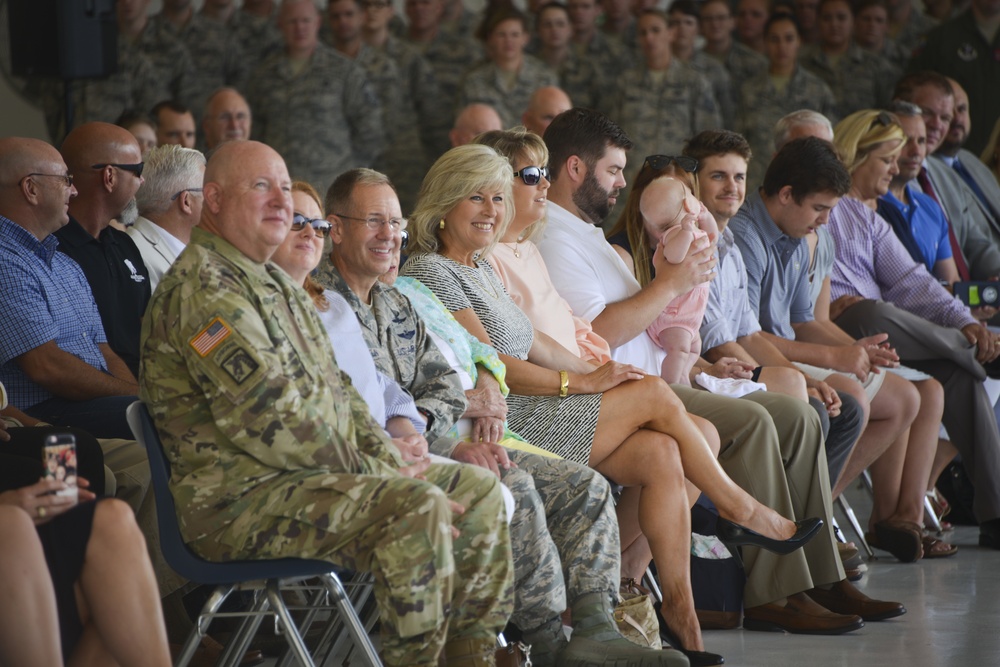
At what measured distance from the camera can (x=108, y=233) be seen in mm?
4016

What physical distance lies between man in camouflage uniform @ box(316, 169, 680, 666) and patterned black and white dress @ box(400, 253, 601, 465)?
23 centimetres

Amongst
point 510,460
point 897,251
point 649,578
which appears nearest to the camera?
point 510,460

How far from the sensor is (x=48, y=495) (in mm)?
2420

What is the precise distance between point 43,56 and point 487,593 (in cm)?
414

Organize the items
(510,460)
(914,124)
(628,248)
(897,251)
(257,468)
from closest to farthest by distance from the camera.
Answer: (257,468)
(510,460)
(628,248)
(897,251)
(914,124)

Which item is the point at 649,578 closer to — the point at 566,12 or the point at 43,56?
the point at 43,56

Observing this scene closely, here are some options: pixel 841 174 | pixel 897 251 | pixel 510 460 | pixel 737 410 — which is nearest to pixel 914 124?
pixel 897 251

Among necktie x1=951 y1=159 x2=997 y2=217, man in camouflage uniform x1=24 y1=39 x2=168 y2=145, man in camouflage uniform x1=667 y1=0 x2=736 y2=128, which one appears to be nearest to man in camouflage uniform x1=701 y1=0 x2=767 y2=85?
man in camouflage uniform x1=667 y1=0 x2=736 y2=128

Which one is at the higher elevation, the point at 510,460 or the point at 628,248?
the point at 628,248

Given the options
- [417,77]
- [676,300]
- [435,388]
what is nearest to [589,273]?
[676,300]

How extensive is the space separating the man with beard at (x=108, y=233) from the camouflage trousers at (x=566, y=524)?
1235 mm

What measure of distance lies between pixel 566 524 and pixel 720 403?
A: 92 centimetres

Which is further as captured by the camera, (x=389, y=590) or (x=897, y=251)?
(x=897, y=251)

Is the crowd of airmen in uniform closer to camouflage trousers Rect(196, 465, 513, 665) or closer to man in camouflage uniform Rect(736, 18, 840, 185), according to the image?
man in camouflage uniform Rect(736, 18, 840, 185)
